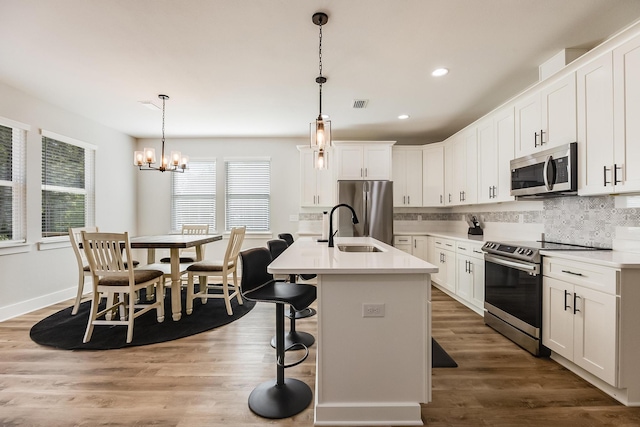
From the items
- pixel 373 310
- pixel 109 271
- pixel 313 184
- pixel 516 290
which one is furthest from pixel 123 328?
pixel 516 290

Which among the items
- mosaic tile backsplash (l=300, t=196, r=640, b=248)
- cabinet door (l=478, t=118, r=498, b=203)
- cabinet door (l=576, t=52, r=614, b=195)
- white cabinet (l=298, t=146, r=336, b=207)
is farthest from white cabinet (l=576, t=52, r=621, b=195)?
white cabinet (l=298, t=146, r=336, b=207)

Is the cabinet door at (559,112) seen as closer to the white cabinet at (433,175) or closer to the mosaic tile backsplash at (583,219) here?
the mosaic tile backsplash at (583,219)

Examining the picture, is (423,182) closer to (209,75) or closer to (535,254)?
(535,254)

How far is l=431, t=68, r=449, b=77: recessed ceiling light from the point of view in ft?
9.88

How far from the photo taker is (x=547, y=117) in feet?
9.00

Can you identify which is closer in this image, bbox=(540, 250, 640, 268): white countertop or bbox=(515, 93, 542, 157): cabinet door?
bbox=(540, 250, 640, 268): white countertop

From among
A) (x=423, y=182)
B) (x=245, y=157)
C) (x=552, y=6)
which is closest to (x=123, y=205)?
(x=245, y=157)

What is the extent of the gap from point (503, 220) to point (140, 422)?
14.1 feet

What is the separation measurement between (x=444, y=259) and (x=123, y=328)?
4.05m

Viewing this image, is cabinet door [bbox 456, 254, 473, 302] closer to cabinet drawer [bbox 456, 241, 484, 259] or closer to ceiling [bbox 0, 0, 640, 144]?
cabinet drawer [bbox 456, 241, 484, 259]

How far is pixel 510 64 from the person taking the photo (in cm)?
292

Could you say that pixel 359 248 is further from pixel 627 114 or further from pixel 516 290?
pixel 627 114

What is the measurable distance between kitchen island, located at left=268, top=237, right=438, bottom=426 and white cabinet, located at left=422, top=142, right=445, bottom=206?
Result: 3.73 m

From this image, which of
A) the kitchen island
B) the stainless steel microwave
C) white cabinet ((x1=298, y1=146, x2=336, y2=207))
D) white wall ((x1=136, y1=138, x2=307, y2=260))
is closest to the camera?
the kitchen island
